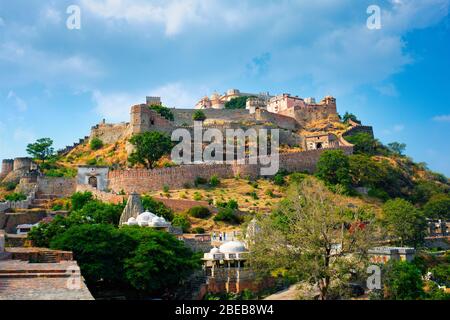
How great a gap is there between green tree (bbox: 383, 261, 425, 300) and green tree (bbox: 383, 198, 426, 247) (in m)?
11.4

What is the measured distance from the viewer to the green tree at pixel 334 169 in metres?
50.4

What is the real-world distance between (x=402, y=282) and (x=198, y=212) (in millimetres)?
19965

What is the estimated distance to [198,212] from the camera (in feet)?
135

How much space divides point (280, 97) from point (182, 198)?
4006 centimetres

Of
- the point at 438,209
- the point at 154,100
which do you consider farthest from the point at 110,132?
the point at 438,209

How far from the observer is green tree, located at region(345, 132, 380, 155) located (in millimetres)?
62781

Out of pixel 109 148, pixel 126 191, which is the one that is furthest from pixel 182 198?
pixel 109 148

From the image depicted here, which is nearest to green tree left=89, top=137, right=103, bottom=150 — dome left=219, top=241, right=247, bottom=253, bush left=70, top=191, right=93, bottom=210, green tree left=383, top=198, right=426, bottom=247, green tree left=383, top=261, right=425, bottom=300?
bush left=70, top=191, right=93, bottom=210

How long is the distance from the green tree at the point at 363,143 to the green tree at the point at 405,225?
2471 cm

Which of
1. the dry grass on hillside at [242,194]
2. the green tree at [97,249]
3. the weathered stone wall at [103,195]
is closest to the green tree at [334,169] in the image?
the dry grass on hillside at [242,194]

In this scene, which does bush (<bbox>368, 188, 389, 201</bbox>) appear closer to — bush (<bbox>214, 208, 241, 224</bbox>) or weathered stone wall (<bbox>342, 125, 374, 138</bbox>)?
weathered stone wall (<bbox>342, 125, 374, 138</bbox>)

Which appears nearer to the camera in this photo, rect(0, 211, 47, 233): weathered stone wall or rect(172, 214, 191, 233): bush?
rect(172, 214, 191, 233): bush
